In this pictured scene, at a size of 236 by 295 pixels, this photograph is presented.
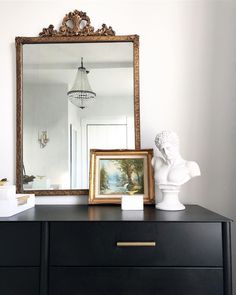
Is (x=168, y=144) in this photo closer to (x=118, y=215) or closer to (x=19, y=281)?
(x=118, y=215)

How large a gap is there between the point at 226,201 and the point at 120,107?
2.72 ft

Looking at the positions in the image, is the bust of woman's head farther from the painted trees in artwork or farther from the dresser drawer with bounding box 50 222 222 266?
the dresser drawer with bounding box 50 222 222 266

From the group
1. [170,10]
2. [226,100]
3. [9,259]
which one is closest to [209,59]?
[226,100]

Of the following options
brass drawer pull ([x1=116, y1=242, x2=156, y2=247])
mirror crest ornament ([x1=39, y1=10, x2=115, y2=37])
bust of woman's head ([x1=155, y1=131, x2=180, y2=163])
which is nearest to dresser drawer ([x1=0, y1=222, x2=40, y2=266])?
brass drawer pull ([x1=116, y1=242, x2=156, y2=247])

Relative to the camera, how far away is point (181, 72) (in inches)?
58.6

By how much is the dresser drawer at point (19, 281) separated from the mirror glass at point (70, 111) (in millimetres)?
531

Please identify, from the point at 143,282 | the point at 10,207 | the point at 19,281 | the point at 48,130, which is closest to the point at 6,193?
the point at 10,207

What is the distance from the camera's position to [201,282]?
3.16ft

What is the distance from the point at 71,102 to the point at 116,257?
0.90m

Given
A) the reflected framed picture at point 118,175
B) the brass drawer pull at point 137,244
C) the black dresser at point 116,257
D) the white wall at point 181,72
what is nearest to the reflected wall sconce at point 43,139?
the white wall at point 181,72

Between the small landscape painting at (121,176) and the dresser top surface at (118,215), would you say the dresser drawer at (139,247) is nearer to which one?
the dresser top surface at (118,215)

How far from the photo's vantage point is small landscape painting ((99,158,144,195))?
1.39 m

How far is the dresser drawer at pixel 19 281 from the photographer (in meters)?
0.97

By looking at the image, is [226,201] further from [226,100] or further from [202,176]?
[226,100]
